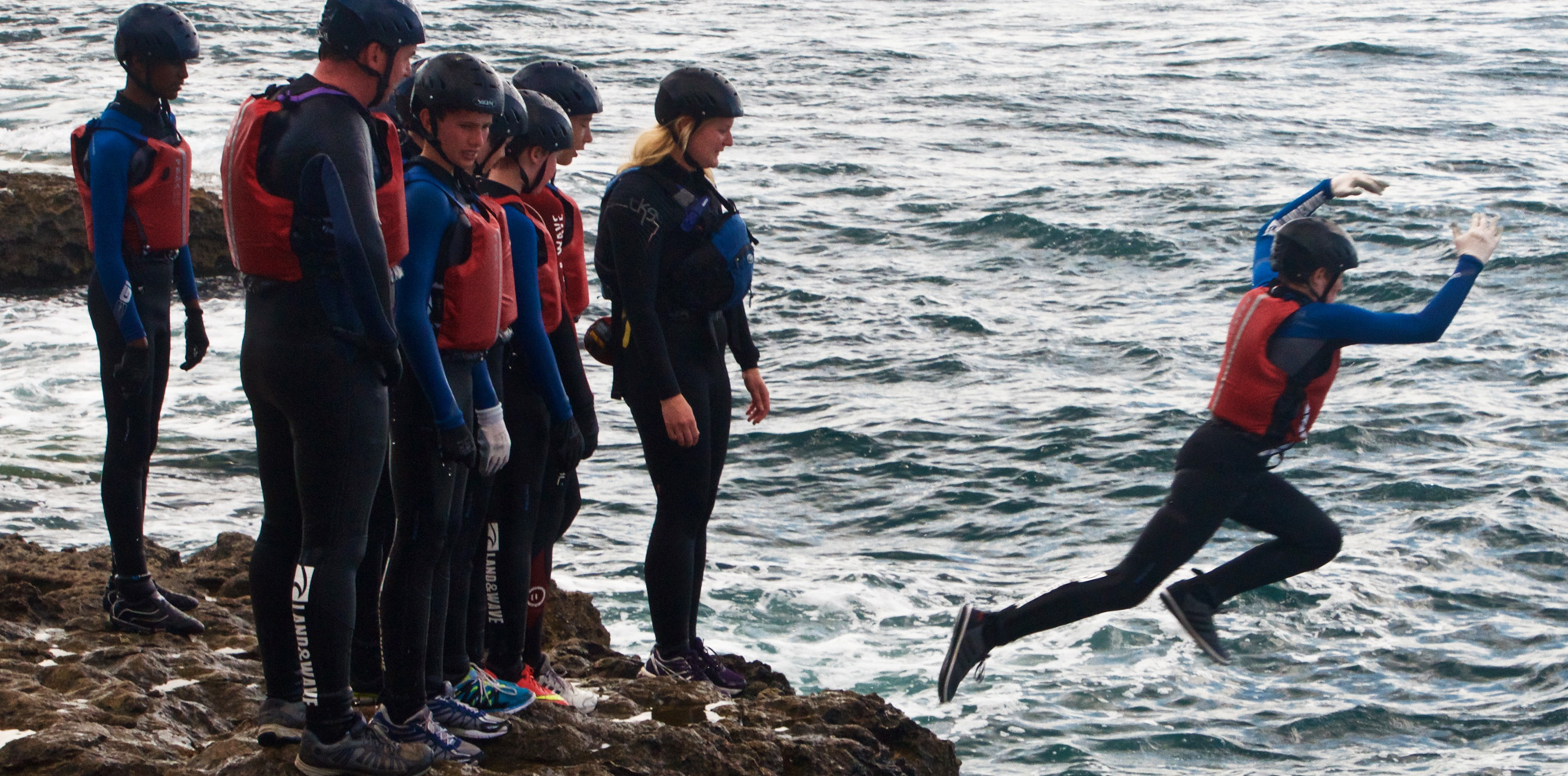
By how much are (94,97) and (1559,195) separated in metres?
21.2

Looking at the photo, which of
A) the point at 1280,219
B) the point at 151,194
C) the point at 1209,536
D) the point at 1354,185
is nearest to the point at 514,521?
the point at 151,194

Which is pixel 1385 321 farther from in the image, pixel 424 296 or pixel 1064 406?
pixel 1064 406

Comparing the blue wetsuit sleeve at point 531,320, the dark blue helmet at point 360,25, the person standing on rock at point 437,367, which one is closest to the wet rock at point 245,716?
the person standing on rock at point 437,367

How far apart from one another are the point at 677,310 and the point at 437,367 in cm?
159

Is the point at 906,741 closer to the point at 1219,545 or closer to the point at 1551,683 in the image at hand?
the point at 1551,683

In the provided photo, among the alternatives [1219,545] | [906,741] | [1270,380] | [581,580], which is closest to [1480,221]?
[1270,380]

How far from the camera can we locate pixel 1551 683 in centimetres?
708

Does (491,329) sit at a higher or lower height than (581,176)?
higher

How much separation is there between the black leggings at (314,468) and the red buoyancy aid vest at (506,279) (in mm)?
601

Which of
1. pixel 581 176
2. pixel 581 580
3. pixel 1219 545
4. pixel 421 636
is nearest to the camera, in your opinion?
pixel 421 636

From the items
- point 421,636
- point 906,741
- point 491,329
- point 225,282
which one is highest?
point 491,329

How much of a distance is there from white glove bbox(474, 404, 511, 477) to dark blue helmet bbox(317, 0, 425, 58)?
1.01 meters

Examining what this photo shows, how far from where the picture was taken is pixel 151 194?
5.32 meters

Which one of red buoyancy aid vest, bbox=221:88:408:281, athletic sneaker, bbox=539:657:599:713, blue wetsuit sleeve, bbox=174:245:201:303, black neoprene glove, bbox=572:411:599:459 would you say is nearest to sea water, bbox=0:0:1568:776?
athletic sneaker, bbox=539:657:599:713
